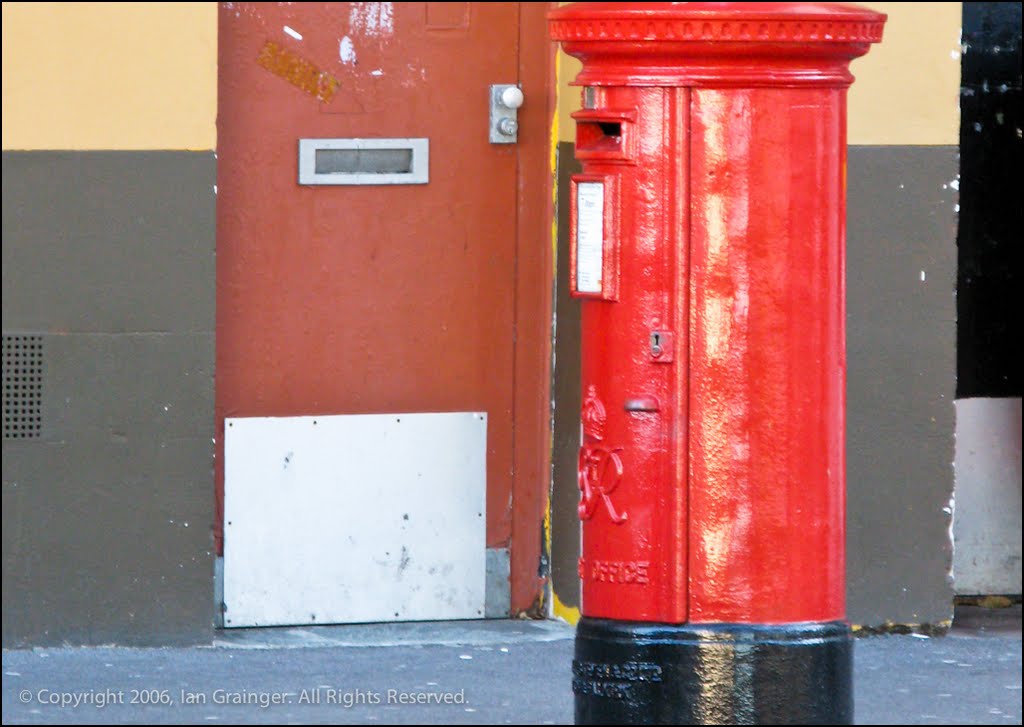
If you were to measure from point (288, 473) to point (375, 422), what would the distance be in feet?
1.07

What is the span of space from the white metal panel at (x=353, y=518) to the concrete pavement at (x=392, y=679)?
0.30 ft

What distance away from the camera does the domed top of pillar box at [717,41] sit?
412 centimetres

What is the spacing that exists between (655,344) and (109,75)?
2.31 m

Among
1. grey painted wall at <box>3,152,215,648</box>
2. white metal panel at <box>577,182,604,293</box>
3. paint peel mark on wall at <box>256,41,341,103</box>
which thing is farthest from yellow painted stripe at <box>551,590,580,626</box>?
white metal panel at <box>577,182,604,293</box>

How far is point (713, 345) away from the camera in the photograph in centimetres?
425

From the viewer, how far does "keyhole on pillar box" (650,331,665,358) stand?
4.25 metres

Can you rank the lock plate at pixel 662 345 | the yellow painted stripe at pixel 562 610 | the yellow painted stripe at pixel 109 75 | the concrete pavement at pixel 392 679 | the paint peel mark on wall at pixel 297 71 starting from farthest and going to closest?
the yellow painted stripe at pixel 562 610 < the paint peel mark on wall at pixel 297 71 < the yellow painted stripe at pixel 109 75 < the concrete pavement at pixel 392 679 < the lock plate at pixel 662 345

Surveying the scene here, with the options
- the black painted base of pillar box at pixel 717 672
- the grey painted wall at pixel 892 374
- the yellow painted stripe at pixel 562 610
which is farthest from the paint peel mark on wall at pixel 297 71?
the black painted base of pillar box at pixel 717 672

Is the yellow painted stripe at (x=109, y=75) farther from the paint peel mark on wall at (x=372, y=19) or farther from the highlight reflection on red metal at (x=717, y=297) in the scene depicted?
the highlight reflection on red metal at (x=717, y=297)

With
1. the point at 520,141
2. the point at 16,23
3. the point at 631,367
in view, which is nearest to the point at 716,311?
the point at 631,367

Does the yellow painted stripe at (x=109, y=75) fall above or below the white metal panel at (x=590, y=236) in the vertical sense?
above

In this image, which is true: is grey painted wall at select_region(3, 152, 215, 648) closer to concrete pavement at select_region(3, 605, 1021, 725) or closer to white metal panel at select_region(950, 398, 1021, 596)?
concrete pavement at select_region(3, 605, 1021, 725)

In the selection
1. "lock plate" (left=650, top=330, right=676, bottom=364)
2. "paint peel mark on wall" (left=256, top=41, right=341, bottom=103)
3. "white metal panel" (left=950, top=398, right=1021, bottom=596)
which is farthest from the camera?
"white metal panel" (left=950, top=398, right=1021, bottom=596)

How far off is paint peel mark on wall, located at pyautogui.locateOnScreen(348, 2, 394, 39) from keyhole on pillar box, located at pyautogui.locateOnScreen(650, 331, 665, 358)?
2.28 m
